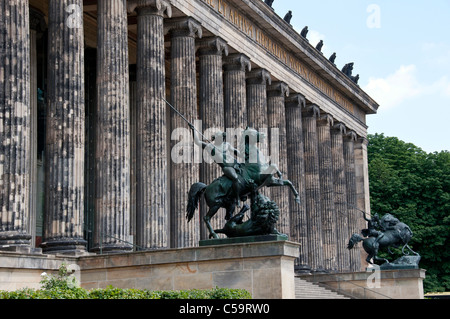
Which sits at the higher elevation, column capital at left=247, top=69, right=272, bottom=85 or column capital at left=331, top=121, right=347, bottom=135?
column capital at left=247, top=69, right=272, bottom=85

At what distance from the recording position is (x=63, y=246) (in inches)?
1090

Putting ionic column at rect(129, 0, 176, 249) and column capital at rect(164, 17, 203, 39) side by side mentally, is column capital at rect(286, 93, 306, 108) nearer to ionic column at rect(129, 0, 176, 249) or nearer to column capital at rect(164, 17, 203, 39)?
column capital at rect(164, 17, 203, 39)

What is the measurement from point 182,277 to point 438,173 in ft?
167

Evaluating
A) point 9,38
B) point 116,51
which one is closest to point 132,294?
point 9,38

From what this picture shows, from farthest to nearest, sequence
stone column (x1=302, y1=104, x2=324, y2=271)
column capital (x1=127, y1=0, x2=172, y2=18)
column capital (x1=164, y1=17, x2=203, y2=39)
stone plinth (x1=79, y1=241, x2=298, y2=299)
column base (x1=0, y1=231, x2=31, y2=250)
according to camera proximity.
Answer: stone column (x1=302, y1=104, x2=324, y2=271) → column capital (x1=164, y1=17, x2=203, y2=39) → column capital (x1=127, y1=0, x2=172, y2=18) → column base (x1=0, y1=231, x2=31, y2=250) → stone plinth (x1=79, y1=241, x2=298, y2=299)

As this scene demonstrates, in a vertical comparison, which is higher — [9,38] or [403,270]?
[9,38]

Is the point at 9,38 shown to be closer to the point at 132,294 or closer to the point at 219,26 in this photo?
the point at 132,294

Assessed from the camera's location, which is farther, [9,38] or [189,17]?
[189,17]

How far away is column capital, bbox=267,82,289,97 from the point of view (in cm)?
4962

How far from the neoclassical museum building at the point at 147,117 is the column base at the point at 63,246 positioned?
0.13ft

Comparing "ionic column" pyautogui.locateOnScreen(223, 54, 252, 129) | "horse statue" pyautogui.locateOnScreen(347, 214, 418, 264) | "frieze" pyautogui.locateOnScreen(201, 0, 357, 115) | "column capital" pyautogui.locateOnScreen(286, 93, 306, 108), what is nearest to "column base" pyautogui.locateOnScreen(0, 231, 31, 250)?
"frieze" pyautogui.locateOnScreen(201, 0, 357, 115)

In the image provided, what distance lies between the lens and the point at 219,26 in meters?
41.3

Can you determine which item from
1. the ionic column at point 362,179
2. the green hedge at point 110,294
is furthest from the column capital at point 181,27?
the ionic column at point 362,179

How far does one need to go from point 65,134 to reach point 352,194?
3720 centimetres
